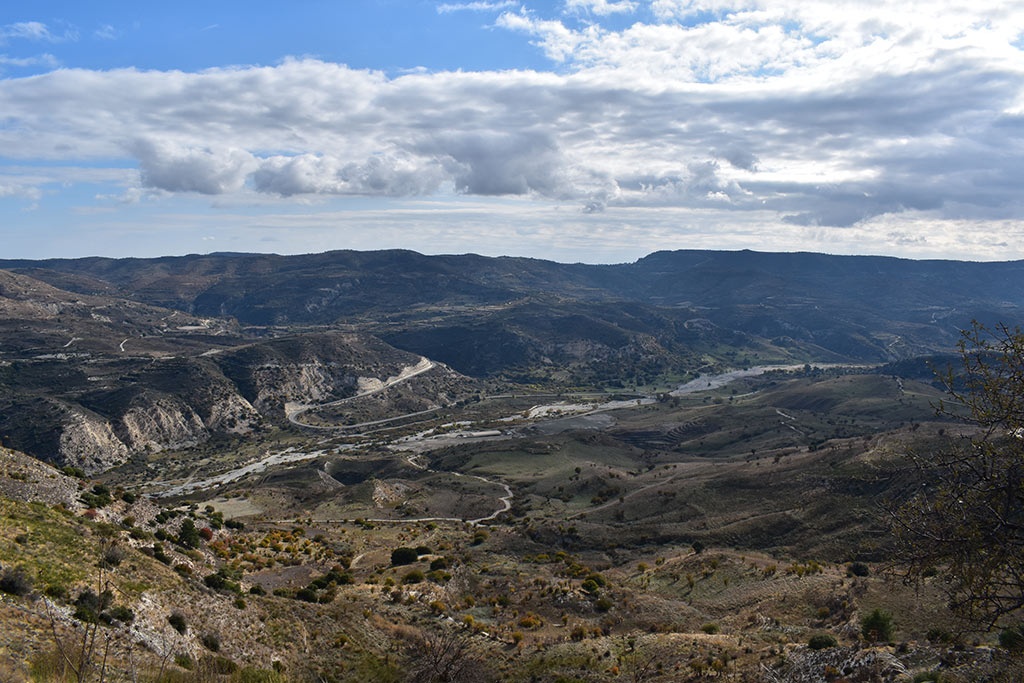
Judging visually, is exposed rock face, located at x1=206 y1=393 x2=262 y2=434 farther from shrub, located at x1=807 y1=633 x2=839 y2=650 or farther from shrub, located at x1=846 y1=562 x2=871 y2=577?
shrub, located at x1=807 y1=633 x2=839 y2=650

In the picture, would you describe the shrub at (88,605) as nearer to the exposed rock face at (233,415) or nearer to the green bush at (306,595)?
the green bush at (306,595)

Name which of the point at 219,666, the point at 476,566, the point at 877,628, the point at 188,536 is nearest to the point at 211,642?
the point at 219,666

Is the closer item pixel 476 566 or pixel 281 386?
pixel 476 566

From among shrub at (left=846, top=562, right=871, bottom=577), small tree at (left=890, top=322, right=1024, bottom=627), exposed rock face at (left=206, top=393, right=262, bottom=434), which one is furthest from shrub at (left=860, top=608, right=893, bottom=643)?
exposed rock face at (left=206, top=393, right=262, bottom=434)

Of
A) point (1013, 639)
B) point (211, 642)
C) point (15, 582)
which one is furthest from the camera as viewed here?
point (211, 642)

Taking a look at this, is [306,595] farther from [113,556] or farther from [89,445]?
[89,445]

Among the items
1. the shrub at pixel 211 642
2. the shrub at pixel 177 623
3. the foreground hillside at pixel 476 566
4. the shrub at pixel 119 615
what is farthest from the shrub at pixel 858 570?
the shrub at pixel 119 615
